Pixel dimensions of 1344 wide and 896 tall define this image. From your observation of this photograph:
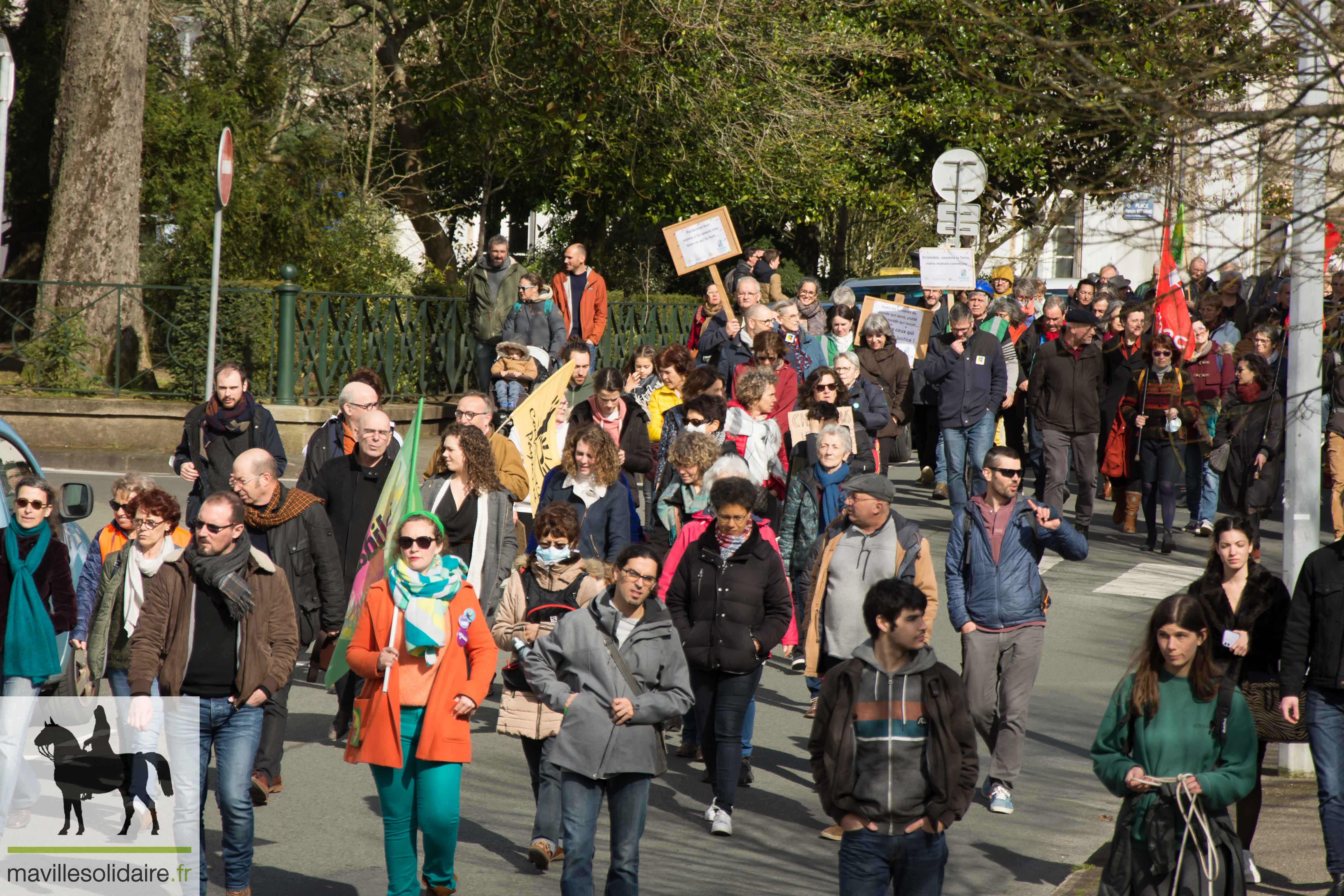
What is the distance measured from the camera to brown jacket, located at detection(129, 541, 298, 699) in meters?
5.84

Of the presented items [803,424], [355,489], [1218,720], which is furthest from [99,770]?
[803,424]

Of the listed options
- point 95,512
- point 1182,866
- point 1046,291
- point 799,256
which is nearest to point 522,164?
point 1046,291

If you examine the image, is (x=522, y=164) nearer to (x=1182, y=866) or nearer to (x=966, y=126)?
(x=966, y=126)

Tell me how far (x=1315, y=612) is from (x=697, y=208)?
17184mm

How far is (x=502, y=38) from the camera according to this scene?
19906mm

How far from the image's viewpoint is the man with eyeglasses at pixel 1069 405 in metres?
14.2

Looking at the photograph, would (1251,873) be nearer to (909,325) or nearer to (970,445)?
(970,445)

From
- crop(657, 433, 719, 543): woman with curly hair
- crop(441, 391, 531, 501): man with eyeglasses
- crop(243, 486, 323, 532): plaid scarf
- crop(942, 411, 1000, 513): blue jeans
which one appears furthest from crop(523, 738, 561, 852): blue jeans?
crop(942, 411, 1000, 513): blue jeans

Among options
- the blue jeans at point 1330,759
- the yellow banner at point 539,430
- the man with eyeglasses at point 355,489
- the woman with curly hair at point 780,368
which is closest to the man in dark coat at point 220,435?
the man with eyeglasses at point 355,489

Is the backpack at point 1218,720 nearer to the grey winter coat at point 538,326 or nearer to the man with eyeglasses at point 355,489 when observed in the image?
the man with eyeglasses at point 355,489

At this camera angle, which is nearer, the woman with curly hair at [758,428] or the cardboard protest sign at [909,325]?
the woman with curly hair at [758,428]

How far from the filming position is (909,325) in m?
16.4

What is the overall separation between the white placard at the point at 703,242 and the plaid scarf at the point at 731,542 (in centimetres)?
853

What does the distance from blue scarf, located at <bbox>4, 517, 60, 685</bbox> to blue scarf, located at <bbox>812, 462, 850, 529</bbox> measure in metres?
4.34
